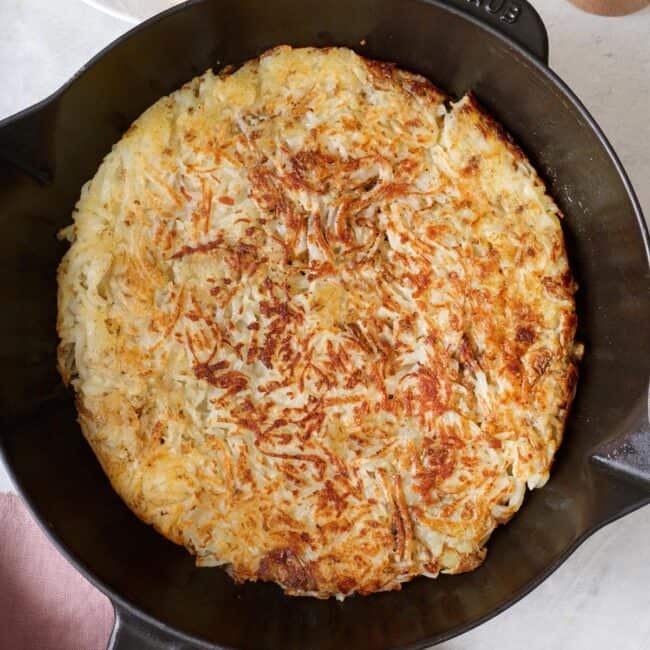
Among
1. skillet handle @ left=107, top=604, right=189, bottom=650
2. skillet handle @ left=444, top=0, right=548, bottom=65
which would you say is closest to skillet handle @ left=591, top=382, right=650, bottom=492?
skillet handle @ left=444, top=0, right=548, bottom=65

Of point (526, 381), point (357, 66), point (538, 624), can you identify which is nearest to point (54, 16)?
point (357, 66)

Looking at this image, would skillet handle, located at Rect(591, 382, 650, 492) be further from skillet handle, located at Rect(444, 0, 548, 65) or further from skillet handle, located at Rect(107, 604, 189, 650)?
skillet handle, located at Rect(107, 604, 189, 650)

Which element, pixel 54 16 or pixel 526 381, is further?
pixel 54 16

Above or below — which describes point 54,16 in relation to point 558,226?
above

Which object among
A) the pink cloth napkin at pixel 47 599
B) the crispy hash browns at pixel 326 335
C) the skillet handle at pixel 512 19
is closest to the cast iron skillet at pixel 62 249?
the skillet handle at pixel 512 19

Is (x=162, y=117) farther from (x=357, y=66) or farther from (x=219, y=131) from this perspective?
(x=357, y=66)

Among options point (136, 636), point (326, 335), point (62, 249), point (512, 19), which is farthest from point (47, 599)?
point (512, 19)

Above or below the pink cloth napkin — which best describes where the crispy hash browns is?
above
